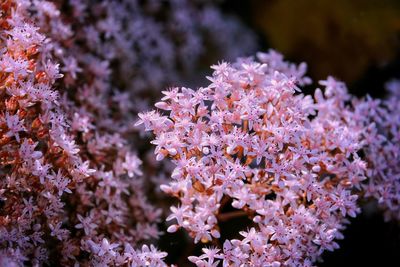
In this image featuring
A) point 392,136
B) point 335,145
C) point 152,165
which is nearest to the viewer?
point 335,145

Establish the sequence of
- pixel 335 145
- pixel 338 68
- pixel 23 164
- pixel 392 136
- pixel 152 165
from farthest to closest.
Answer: pixel 338 68 → pixel 152 165 → pixel 392 136 → pixel 335 145 → pixel 23 164

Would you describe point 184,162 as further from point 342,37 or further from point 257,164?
point 342,37

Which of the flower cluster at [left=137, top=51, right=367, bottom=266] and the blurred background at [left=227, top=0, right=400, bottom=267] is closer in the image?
the flower cluster at [left=137, top=51, right=367, bottom=266]

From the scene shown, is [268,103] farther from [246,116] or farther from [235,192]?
[235,192]

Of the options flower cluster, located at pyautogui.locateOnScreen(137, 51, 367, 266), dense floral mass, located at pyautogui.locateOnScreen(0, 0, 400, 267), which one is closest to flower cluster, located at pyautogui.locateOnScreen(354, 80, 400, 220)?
dense floral mass, located at pyautogui.locateOnScreen(0, 0, 400, 267)

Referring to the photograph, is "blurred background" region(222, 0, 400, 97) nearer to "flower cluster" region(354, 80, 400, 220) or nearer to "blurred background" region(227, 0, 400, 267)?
"blurred background" region(227, 0, 400, 267)

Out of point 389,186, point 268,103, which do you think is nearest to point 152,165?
point 268,103

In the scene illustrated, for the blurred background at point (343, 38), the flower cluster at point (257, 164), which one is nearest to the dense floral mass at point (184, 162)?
the flower cluster at point (257, 164)

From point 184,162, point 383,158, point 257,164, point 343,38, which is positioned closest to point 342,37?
point 343,38
